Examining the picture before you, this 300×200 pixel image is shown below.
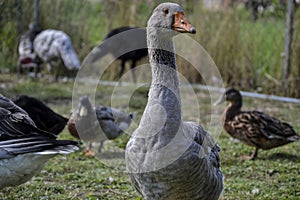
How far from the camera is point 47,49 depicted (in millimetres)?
12680

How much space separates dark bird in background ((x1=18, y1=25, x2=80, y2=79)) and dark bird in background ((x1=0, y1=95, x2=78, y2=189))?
25.6 ft

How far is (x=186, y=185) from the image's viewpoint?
158 inches

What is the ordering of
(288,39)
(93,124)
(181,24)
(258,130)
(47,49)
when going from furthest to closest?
(47,49) < (288,39) < (93,124) < (258,130) < (181,24)

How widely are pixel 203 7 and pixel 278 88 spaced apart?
2.95 meters

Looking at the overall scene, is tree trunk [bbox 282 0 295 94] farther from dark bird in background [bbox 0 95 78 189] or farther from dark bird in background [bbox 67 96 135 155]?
dark bird in background [bbox 0 95 78 189]

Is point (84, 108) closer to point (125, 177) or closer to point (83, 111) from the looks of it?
point (83, 111)

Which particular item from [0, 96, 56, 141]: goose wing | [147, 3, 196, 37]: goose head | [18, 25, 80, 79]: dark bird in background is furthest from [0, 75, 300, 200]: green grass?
[18, 25, 80, 79]: dark bird in background

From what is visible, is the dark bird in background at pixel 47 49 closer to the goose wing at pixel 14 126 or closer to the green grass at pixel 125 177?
the green grass at pixel 125 177

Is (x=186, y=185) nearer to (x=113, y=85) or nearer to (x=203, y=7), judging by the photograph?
(x=113, y=85)

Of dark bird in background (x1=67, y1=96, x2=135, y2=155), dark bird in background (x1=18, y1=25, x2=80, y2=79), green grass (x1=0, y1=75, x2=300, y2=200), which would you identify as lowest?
green grass (x1=0, y1=75, x2=300, y2=200)

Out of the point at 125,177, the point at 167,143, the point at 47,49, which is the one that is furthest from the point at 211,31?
the point at 167,143

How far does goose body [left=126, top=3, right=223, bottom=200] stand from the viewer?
394 centimetres

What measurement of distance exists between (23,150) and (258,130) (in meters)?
3.53

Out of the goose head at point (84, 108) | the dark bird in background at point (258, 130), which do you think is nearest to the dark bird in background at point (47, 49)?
the goose head at point (84, 108)
